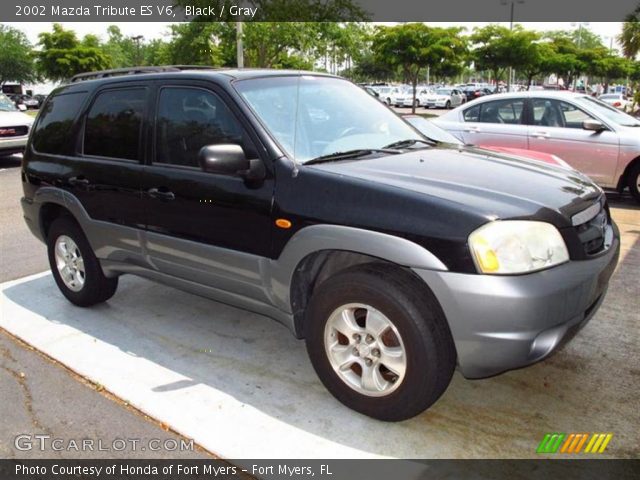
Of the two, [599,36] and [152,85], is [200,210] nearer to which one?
[152,85]

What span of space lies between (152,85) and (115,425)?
2.18m

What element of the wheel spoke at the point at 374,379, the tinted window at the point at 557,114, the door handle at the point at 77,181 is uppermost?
the tinted window at the point at 557,114

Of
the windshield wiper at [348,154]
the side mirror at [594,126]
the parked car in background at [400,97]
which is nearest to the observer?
the windshield wiper at [348,154]

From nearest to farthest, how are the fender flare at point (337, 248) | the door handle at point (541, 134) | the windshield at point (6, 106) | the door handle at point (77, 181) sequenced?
the fender flare at point (337, 248) → the door handle at point (77, 181) → the door handle at point (541, 134) → the windshield at point (6, 106)

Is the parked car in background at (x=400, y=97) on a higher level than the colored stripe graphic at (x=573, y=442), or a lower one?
higher

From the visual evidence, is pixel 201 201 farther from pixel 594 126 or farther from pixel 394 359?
pixel 594 126

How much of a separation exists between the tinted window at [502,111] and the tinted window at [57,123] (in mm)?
6288

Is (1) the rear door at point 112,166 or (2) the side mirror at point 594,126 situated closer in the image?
(1) the rear door at point 112,166

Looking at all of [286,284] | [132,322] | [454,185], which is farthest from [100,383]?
[454,185]

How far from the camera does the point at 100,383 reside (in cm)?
356

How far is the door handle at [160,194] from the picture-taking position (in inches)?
146

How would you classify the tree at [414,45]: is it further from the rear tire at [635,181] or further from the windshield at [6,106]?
the rear tire at [635,181]

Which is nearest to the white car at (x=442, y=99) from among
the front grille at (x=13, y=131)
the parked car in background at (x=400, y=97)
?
the parked car in background at (x=400, y=97)

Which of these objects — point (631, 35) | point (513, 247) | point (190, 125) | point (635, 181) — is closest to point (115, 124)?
point (190, 125)
